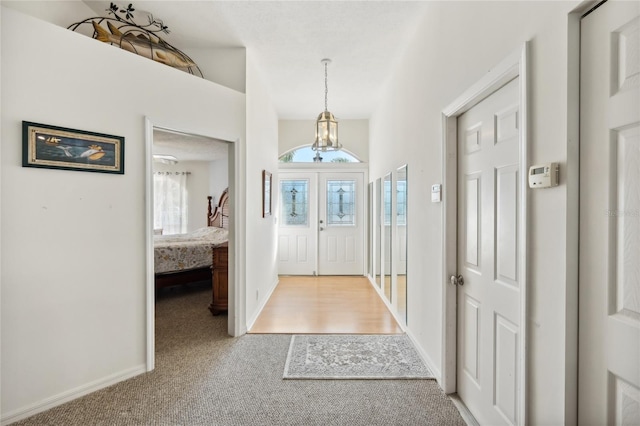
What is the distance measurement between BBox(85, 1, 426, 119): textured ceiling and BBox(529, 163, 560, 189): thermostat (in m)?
2.01

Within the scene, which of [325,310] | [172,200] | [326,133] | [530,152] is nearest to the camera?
[530,152]

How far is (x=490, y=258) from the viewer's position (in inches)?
65.8

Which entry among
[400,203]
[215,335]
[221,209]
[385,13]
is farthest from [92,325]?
[221,209]

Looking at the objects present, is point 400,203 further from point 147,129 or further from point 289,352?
point 147,129

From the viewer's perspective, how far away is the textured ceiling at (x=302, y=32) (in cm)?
254

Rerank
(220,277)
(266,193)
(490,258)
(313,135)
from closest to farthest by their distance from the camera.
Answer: (490,258) < (220,277) < (266,193) < (313,135)

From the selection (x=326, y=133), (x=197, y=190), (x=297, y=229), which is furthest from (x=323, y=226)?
(x=197, y=190)

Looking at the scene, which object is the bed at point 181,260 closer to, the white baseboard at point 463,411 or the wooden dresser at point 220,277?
the wooden dresser at point 220,277

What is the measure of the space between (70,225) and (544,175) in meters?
2.72

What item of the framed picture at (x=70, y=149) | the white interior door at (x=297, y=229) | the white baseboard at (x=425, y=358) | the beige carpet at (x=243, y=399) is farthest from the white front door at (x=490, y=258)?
the white interior door at (x=297, y=229)

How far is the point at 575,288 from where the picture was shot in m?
1.07

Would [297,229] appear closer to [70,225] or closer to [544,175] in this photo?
[70,225]

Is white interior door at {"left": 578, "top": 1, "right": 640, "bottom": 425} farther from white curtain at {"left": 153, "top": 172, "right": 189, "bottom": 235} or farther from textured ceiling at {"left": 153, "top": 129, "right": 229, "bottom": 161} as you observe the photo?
white curtain at {"left": 153, "top": 172, "right": 189, "bottom": 235}

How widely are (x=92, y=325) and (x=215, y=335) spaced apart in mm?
1185
